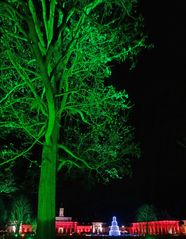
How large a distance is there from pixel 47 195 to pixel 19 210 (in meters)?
56.6

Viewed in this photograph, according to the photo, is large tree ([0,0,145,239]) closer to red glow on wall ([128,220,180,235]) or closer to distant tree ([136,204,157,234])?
red glow on wall ([128,220,180,235])

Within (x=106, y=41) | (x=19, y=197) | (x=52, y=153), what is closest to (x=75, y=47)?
(x=106, y=41)

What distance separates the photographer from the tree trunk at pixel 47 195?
43.0 feet

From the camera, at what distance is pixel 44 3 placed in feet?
43.9

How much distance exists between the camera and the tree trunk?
43.0 feet

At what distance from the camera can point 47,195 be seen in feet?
44.4

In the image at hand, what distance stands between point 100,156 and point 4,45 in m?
5.70

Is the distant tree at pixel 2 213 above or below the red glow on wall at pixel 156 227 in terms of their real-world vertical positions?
above

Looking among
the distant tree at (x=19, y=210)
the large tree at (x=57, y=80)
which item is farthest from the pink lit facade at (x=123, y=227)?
the large tree at (x=57, y=80)

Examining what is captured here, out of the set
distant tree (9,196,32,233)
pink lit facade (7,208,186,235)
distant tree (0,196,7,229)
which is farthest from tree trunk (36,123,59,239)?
distant tree (9,196,32,233)

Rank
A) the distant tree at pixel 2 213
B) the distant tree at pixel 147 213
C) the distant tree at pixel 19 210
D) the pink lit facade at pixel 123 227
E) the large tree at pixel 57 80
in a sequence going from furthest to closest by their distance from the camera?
the distant tree at pixel 147 213 → the distant tree at pixel 19 210 → the pink lit facade at pixel 123 227 → the distant tree at pixel 2 213 → the large tree at pixel 57 80

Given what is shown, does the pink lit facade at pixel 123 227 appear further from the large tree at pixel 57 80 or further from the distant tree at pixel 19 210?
the large tree at pixel 57 80

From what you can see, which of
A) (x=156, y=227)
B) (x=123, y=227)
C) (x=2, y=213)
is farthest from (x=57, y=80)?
(x=123, y=227)

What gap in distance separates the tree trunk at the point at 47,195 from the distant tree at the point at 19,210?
55.4 metres
